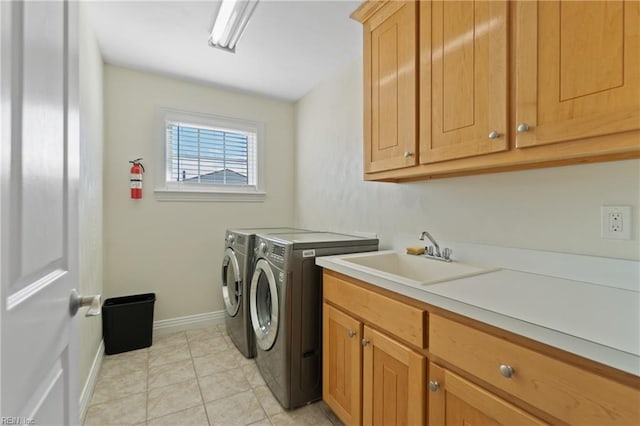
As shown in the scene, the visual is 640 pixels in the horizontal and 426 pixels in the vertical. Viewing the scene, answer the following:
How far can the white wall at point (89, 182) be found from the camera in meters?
1.71

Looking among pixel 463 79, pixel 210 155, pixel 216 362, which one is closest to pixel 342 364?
pixel 216 362

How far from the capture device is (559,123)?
93 cm

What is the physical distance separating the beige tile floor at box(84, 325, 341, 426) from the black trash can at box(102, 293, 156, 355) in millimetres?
72

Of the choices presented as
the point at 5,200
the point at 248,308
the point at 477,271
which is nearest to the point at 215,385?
the point at 248,308

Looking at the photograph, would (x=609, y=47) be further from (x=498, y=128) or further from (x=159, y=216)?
(x=159, y=216)

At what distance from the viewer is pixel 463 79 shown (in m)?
1.21

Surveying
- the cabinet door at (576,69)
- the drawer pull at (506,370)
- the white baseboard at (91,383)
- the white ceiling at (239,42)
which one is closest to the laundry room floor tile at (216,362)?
the white baseboard at (91,383)

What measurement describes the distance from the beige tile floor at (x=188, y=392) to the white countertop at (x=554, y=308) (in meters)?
1.14

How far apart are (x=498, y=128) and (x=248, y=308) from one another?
2.01 meters

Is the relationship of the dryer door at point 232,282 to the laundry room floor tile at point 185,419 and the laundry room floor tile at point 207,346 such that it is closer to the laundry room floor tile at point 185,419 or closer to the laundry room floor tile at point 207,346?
the laundry room floor tile at point 207,346

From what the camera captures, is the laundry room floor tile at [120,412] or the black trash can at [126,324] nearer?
the laundry room floor tile at [120,412]

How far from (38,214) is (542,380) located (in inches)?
47.4

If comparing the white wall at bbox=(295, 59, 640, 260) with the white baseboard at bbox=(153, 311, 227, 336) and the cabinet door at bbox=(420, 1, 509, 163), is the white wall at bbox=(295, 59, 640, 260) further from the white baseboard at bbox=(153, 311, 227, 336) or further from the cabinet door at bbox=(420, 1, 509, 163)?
the white baseboard at bbox=(153, 311, 227, 336)

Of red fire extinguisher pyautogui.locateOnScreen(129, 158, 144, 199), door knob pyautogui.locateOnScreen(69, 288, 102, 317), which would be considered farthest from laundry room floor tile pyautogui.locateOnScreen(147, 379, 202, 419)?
red fire extinguisher pyautogui.locateOnScreen(129, 158, 144, 199)
